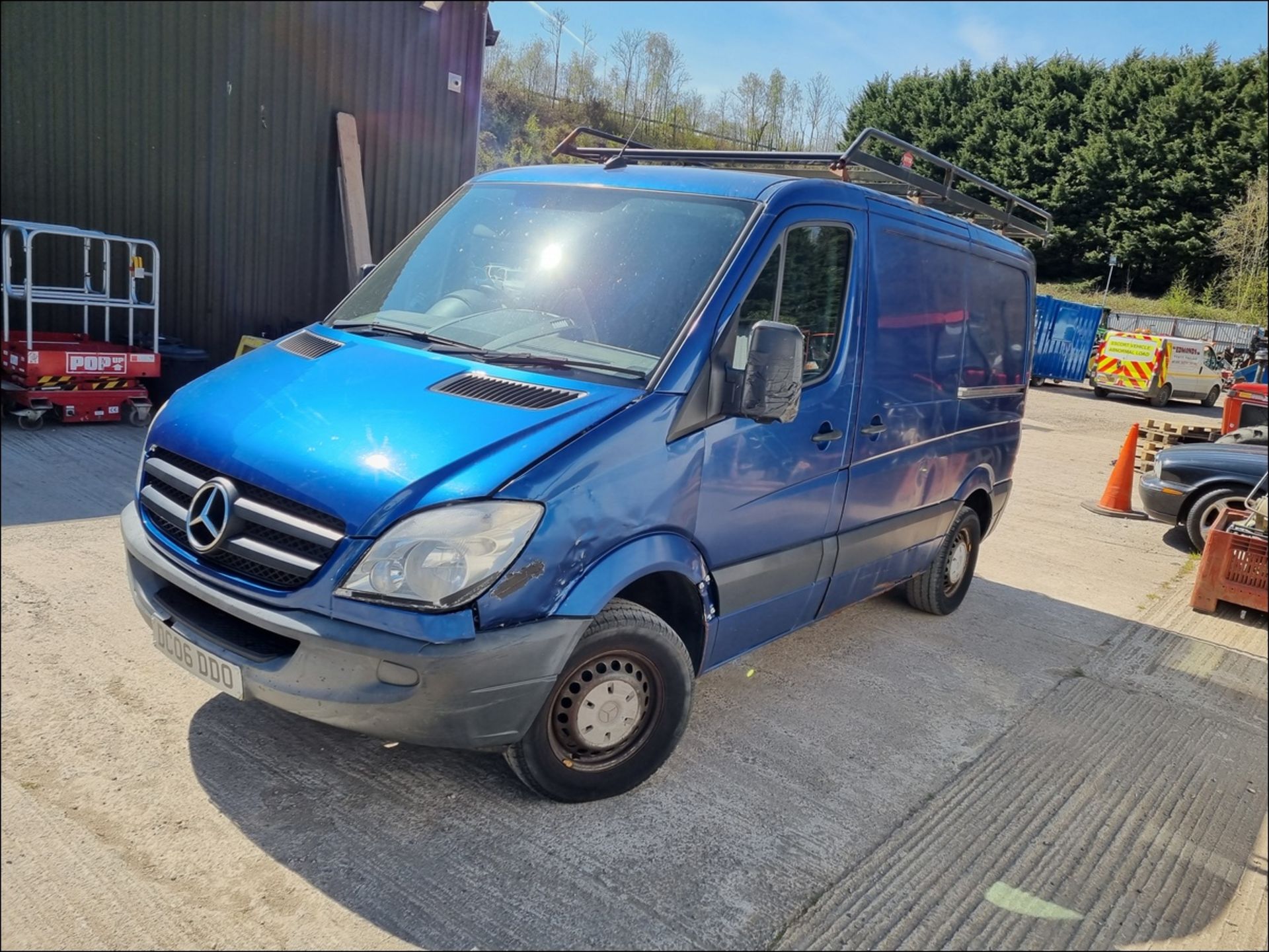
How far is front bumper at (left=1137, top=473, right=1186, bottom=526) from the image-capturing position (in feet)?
27.7

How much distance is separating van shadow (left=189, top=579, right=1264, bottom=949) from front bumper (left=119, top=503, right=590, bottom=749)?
394 mm

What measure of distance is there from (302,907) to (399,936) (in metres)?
0.29

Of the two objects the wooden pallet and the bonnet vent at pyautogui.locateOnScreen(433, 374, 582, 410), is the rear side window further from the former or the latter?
the wooden pallet

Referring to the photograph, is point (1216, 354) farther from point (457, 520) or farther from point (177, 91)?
point (457, 520)

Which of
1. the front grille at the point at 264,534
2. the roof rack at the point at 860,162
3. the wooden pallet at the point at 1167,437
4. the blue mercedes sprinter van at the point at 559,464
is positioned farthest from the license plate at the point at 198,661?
the wooden pallet at the point at 1167,437

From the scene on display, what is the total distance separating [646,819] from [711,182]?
245 centimetres

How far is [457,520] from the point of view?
109 inches

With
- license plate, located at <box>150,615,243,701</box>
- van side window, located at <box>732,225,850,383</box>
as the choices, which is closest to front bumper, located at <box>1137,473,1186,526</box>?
van side window, located at <box>732,225,850,383</box>

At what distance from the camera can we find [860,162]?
15.0 ft

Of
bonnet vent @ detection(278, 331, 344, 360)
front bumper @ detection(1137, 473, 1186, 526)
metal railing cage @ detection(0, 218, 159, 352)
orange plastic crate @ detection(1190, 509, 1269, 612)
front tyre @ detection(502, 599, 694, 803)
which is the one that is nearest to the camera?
front tyre @ detection(502, 599, 694, 803)

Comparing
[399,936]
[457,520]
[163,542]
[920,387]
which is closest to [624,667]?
[457,520]

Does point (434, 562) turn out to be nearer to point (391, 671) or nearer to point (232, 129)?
point (391, 671)

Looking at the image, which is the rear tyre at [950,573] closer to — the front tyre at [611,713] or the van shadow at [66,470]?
the front tyre at [611,713]

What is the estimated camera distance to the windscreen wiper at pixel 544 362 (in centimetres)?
337
